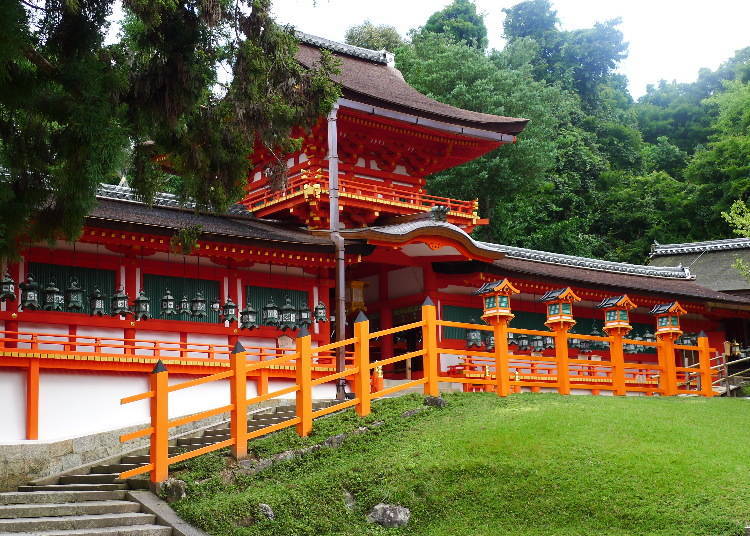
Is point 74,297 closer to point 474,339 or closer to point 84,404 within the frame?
point 84,404

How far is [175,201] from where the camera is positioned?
21.9 m

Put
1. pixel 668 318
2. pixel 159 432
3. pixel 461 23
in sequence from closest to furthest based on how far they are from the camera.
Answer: pixel 159 432, pixel 668 318, pixel 461 23

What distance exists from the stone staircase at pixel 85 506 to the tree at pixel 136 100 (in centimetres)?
358

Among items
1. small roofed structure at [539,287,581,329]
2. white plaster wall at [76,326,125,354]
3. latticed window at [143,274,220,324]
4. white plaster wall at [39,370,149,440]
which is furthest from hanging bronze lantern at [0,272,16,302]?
small roofed structure at [539,287,581,329]

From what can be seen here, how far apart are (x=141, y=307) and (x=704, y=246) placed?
24.5 metres

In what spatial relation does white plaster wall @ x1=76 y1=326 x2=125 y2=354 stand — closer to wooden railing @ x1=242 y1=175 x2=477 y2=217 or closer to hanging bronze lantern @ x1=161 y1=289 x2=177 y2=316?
hanging bronze lantern @ x1=161 y1=289 x2=177 y2=316

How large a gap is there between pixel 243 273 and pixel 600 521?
11865 millimetres

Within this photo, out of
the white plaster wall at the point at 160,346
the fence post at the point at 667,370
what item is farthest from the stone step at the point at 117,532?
the fence post at the point at 667,370

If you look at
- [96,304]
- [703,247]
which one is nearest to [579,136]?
[703,247]

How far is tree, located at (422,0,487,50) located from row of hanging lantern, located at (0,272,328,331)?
30.2 meters

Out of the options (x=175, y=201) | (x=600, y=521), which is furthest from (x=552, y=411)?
(x=175, y=201)

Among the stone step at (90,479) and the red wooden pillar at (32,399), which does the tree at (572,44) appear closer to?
the red wooden pillar at (32,399)

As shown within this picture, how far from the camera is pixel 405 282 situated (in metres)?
24.9

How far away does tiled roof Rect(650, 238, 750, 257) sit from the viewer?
3569cm
